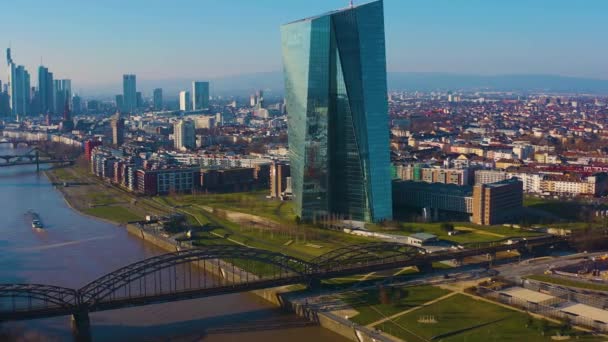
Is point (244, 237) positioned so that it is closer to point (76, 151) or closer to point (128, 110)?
point (76, 151)

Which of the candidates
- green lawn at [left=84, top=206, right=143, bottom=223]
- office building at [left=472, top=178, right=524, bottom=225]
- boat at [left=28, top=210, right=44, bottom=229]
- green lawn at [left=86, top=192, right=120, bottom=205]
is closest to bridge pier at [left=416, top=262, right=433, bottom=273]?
office building at [left=472, top=178, right=524, bottom=225]

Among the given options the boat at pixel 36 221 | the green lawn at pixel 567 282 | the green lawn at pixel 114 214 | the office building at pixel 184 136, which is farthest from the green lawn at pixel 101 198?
the green lawn at pixel 567 282

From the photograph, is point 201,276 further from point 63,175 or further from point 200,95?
point 200,95

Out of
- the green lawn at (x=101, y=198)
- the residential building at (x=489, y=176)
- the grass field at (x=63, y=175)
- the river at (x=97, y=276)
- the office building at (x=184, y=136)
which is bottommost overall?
the river at (x=97, y=276)

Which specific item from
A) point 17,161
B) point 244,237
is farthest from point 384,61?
point 17,161

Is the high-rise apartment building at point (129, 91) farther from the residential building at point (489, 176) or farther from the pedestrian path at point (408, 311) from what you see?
the pedestrian path at point (408, 311)

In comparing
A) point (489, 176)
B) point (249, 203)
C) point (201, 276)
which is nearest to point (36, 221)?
point (249, 203)
